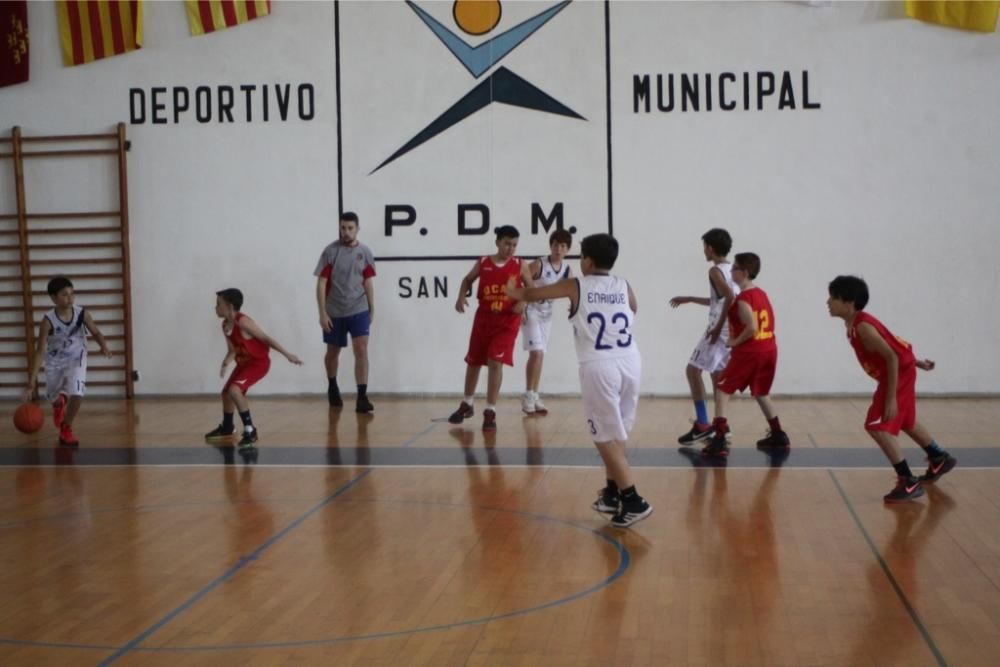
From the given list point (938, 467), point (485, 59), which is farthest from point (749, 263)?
point (485, 59)

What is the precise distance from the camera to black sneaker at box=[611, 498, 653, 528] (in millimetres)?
6203

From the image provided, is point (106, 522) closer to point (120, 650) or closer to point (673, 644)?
point (120, 650)

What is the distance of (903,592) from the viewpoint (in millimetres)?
4922

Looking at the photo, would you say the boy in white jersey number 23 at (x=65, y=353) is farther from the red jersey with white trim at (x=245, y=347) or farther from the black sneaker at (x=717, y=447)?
the black sneaker at (x=717, y=447)

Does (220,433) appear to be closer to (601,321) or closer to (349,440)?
(349,440)

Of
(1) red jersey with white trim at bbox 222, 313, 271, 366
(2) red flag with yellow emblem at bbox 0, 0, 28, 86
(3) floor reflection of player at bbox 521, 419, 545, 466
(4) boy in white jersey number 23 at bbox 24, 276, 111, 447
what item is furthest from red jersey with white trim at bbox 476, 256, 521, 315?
(2) red flag with yellow emblem at bbox 0, 0, 28, 86

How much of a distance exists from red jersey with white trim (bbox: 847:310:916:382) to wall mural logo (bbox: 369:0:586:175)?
19.3 ft

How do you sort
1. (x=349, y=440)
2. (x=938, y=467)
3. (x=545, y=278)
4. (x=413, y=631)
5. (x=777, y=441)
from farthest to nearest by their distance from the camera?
(x=545, y=278), (x=349, y=440), (x=777, y=441), (x=938, y=467), (x=413, y=631)

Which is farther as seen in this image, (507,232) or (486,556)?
(507,232)

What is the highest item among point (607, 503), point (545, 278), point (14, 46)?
point (14, 46)

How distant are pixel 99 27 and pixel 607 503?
8.79 meters

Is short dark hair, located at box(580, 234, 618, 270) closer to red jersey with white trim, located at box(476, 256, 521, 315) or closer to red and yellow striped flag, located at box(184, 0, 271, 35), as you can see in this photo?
red jersey with white trim, located at box(476, 256, 521, 315)

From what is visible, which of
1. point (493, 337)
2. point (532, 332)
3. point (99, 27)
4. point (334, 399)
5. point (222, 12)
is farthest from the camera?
point (99, 27)

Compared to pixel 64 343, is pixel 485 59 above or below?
above
